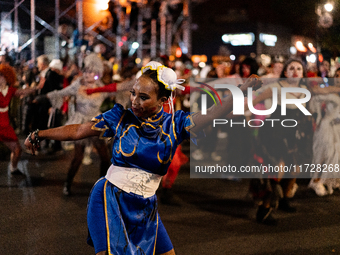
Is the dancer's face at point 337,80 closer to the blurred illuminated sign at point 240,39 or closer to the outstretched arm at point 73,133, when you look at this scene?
the outstretched arm at point 73,133

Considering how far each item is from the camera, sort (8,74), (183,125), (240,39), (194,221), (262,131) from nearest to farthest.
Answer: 1. (183,125)
2. (194,221)
3. (262,131)
4. (8,74)
5. (240,39)

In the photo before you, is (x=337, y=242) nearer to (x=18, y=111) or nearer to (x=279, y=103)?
(x=279, y=103)

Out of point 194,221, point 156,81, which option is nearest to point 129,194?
point 156,81

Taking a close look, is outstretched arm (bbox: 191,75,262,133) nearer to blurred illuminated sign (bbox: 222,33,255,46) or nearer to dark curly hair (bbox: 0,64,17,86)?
dark curly hair (bbox: 0,64,17,86)

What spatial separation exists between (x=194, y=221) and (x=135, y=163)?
2897 mm

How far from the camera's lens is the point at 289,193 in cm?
571

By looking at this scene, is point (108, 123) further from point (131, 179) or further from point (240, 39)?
point (240, 39)

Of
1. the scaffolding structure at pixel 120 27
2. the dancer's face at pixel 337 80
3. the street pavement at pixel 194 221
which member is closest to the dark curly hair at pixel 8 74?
the street pavement at pixel 194 221

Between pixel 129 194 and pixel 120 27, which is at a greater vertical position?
pixel 120 27

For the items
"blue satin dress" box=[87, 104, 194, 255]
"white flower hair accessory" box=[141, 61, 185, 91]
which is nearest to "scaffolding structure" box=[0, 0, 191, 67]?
"white flower hair accessory" box=[141, 61, 185, 91]

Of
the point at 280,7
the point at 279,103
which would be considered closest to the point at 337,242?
the point at 279,103

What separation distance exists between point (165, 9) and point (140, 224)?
2101 centimetres

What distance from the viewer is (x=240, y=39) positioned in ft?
161

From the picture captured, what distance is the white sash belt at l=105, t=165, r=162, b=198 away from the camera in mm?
2430
